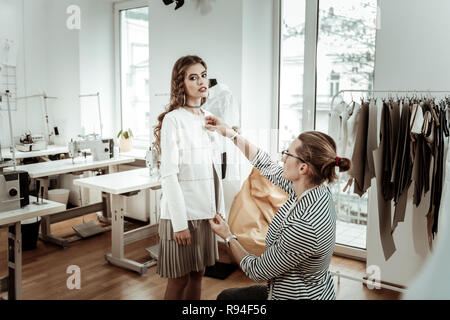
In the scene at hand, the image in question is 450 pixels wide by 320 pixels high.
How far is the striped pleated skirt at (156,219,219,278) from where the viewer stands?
215 centimetres

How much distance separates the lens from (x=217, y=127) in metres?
2.18

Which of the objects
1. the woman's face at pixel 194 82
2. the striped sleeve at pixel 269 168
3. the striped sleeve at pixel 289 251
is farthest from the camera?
the woman's face at pixel 194 82

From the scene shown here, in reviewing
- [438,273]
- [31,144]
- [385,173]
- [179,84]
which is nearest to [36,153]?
[31,144]

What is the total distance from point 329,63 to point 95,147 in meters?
2.30

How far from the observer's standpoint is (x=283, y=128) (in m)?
3.88

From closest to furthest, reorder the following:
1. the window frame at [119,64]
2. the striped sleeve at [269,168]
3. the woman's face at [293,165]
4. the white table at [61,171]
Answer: the woman's face at [293,165], the striped sleeve at [269,168], the white table at [61,171], the window frame at [119,64]

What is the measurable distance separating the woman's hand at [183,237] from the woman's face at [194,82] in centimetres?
68

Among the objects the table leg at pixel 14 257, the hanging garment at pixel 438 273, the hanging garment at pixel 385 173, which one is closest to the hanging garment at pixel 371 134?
the hanging garment at pixel 385 173

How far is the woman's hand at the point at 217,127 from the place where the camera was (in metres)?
2.12

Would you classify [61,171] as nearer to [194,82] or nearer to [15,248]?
[15,248]

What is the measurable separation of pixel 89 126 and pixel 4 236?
1.53m

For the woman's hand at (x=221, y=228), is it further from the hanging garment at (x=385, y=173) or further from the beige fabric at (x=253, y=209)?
the beige fabric at (x=253, y=209)

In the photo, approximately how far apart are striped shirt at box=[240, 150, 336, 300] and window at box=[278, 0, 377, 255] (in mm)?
1823
